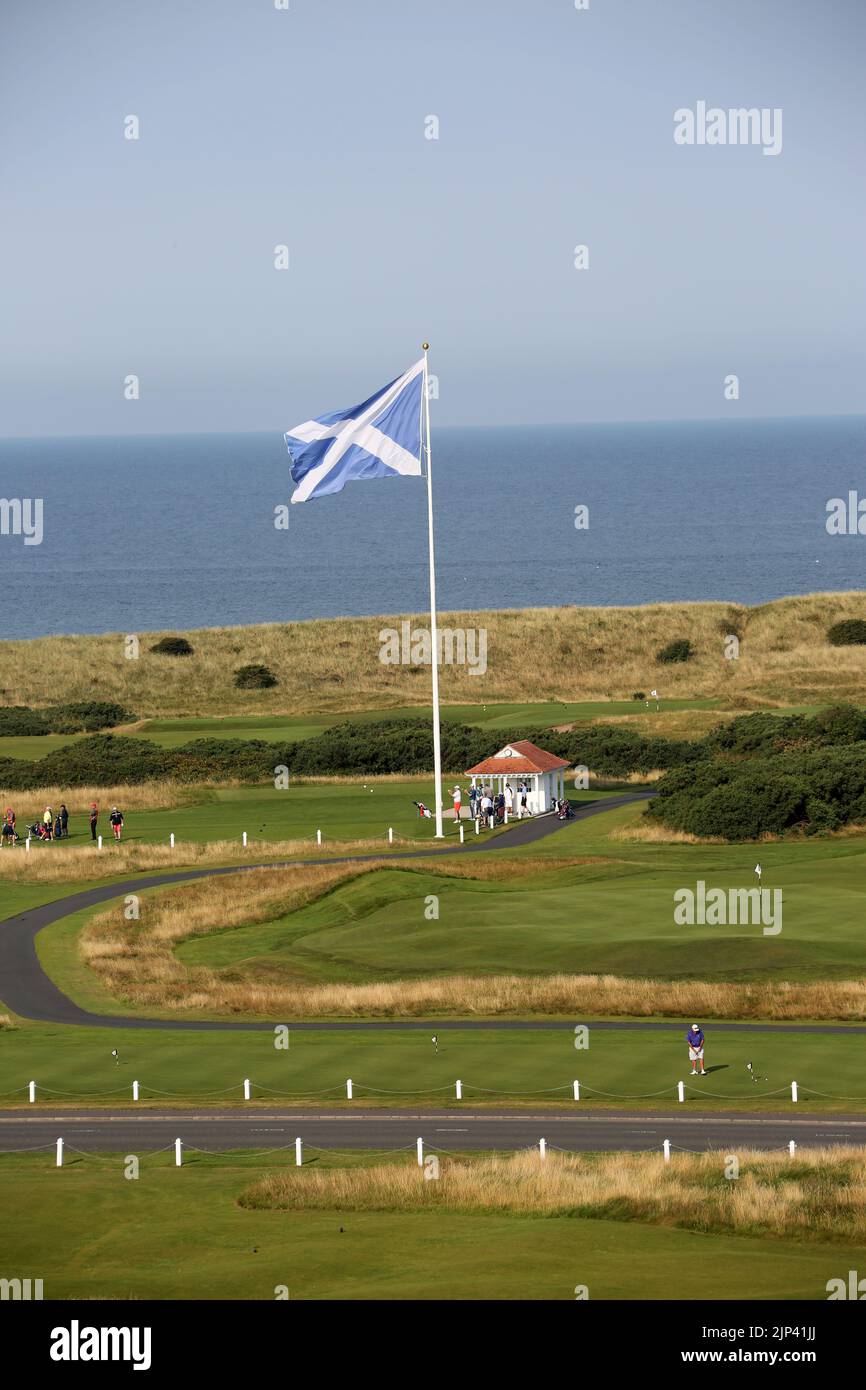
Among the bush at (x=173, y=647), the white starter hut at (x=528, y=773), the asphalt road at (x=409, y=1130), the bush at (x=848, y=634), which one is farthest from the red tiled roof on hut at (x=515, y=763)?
the bush at (x=173, y=647)

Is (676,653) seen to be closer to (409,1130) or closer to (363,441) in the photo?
(363,441)

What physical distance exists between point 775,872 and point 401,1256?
3213 cm

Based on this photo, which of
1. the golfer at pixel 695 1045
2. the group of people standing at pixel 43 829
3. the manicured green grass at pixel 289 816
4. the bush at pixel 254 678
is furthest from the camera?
the bush at pixel 254 678

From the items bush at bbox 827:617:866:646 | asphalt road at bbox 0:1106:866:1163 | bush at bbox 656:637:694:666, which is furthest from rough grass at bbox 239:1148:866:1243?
bush at bbox 827:617:866:646

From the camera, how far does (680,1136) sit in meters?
33.8

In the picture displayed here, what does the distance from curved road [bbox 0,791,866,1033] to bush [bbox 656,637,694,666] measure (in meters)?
57.3

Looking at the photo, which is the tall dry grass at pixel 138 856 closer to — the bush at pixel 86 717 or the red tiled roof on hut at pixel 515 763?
the red tiled roof on hut at pixel 515 763

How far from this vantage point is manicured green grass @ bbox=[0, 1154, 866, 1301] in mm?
23922

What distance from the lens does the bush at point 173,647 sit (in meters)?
123

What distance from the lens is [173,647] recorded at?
12375cm

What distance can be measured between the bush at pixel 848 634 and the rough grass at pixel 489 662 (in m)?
0.86

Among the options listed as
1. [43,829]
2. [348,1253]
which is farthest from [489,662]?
[348,1253]

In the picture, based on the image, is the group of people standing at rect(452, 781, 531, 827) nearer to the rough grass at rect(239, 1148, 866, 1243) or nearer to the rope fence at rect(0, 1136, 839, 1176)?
the rope fence at rect(0, 1136, 839, 1176)
